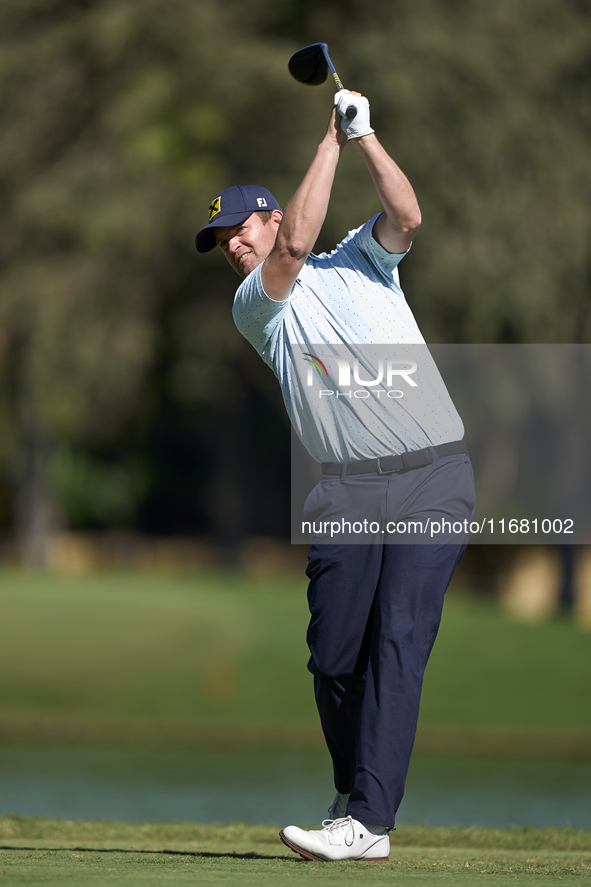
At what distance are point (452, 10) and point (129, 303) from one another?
6.82 meters

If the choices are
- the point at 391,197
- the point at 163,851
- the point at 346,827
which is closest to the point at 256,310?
the point at 391,197

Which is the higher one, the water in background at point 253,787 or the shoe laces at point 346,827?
the water in background at point 253,787

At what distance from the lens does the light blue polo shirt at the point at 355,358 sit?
11.9 feet

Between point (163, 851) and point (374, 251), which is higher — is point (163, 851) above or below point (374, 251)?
below

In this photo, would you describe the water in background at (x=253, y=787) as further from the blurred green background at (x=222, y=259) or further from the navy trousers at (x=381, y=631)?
the navy trousers at (x=381, y=631)

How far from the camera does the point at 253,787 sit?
8.62 m

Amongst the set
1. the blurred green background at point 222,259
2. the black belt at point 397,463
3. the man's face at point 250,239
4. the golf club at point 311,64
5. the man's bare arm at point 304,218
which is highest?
the blurred green background at point 222,259

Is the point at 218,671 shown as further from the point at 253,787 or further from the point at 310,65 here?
the point at 310,65

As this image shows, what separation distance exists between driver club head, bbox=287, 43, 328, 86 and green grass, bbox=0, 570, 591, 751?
28.9 feet

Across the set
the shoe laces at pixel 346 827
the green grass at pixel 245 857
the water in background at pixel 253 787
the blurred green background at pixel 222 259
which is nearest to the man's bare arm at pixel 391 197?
the shoe laces at pixel 346 827

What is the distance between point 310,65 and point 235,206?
2.40ft

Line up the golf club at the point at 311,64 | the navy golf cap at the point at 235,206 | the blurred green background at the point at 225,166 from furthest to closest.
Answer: the blurred green background at the point at 225,166 → the golf club at the point at 311,64 → the navy golf cap at the point at 235,206

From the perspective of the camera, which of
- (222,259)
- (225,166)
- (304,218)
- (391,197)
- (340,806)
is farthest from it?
(222,259)

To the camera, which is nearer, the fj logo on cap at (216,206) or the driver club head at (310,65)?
the fj logo on cap at (216,206)
